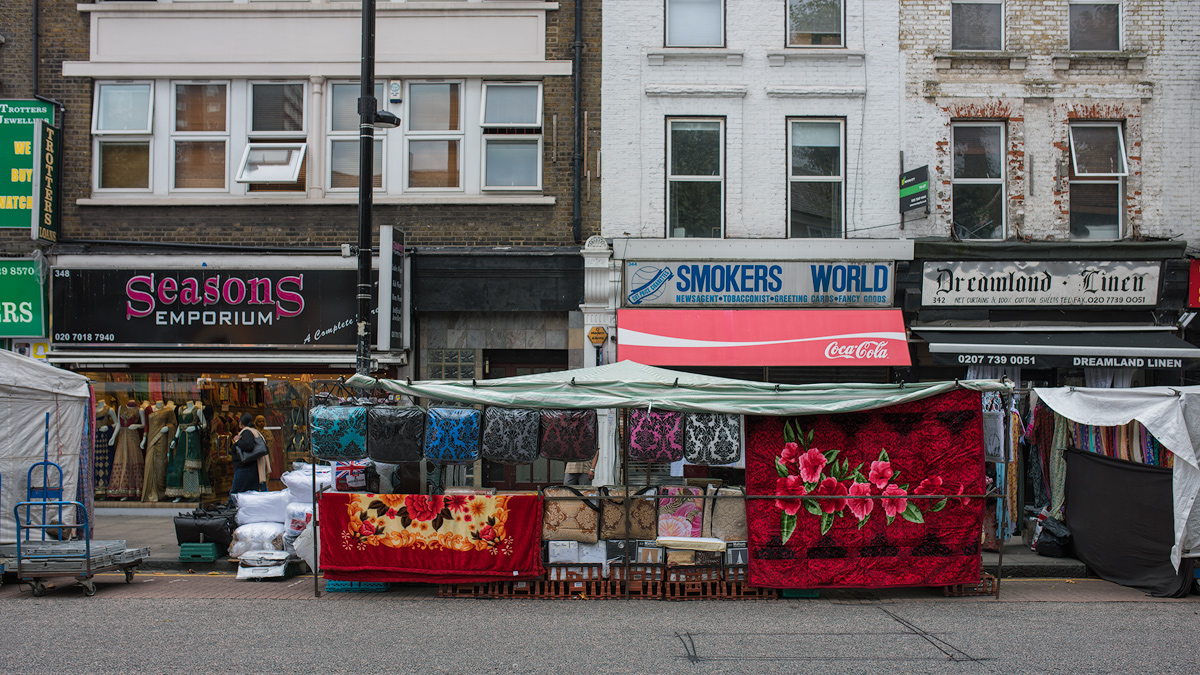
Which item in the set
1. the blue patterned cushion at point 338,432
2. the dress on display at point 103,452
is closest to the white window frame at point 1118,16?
the blue patterned cushion at point 338,432

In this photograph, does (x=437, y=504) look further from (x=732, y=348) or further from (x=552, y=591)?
(x=732, y=348)

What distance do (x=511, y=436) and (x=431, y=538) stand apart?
1.26 m

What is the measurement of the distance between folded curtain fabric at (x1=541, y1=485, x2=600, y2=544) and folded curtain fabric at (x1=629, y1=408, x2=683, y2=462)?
702mm

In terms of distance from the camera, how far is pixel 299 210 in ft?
45.3

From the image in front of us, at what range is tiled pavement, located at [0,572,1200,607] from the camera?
27.3 feet

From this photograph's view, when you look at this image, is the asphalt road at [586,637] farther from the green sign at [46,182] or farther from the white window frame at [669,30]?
the white window frame at [669,30]

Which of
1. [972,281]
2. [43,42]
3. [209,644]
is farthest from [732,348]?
[43,42]

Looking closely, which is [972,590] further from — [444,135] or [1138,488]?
[444,135]

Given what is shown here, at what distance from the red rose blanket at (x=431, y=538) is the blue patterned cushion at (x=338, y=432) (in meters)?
0.46

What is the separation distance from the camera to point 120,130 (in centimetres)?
1400

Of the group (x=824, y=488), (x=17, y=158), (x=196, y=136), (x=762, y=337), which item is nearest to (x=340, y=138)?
(x=196, y=136)

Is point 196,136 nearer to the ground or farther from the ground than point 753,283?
farther from the ground

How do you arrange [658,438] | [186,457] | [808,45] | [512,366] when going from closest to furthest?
[658,438]
[186,457]
[808,45]
[512,366]

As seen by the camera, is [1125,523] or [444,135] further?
[444,135]
